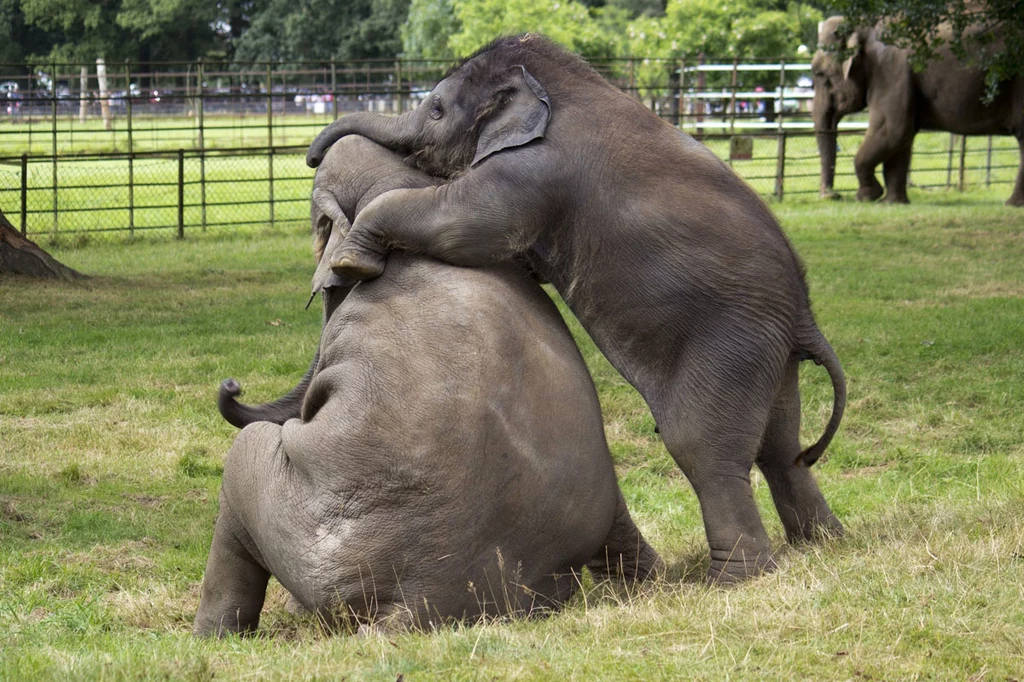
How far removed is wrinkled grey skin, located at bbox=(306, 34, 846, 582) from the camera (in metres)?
4.85

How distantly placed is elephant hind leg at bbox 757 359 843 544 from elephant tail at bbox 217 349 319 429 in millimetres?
1883

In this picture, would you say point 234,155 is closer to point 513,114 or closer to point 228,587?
point 513,114

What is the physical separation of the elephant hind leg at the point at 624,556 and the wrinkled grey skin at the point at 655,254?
0.26 meters

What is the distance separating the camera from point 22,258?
13.2 m

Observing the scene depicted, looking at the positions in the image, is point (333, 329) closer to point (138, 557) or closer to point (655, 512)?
point (138, 557)

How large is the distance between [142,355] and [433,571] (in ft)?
22.0

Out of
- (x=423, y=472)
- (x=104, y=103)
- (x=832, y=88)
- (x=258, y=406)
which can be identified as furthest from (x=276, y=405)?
(x=104, y=103)

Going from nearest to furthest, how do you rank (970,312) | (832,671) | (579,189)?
(832,671)
(579,189)
(970,312)

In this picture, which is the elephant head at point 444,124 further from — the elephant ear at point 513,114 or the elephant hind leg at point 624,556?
the elephant hind leg at point 624,556

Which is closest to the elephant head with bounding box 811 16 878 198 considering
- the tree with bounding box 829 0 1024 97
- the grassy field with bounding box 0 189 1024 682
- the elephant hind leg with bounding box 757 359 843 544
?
the tree with bounding box 829 0 1024 97

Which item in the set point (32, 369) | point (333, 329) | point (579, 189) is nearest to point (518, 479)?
point (333, 329)

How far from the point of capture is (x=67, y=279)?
13.5 meters

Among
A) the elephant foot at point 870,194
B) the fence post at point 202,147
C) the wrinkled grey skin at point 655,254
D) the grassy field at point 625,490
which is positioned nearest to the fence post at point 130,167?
the fence post at point 202,147

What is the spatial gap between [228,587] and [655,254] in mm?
1978
